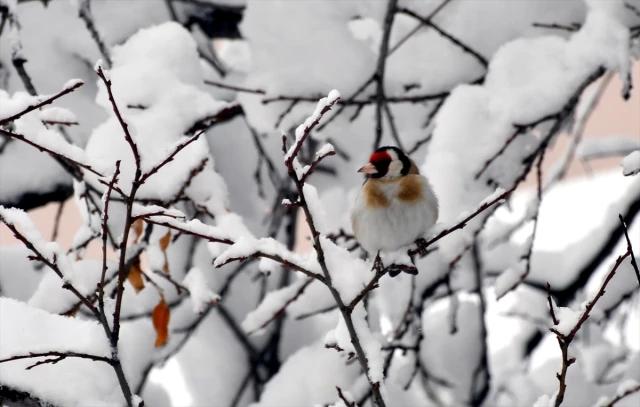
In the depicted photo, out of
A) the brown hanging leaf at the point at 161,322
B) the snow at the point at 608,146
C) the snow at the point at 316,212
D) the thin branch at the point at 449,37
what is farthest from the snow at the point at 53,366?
the snow at the point at 608,146

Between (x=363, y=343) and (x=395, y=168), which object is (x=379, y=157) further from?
(x=363, y=343)

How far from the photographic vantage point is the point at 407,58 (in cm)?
300

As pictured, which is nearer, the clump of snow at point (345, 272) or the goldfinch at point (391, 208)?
the clump of snow at point (345, 272)

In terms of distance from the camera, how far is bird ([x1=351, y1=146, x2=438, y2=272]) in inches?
85.1

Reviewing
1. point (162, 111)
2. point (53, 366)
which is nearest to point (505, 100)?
point (162, 111)

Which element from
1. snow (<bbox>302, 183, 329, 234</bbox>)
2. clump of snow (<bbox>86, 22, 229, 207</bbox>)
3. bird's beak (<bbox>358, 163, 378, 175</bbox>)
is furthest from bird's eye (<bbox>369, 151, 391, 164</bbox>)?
snow (<bbox>302, 183, 329, 234</bbox>)

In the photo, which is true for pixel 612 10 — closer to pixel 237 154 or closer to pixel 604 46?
pixel 604 46

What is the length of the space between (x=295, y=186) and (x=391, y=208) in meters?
0.41

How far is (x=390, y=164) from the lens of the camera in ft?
7.49

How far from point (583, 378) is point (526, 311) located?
44 centimetres

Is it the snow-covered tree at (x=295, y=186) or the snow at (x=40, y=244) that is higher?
the snow-covered tree at (x=295, y=186)

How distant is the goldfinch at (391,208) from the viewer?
85.1 inches

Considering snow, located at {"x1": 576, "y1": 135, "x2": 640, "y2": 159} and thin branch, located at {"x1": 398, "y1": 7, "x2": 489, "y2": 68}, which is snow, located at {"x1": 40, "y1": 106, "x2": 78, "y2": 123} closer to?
thin branch, located at {"x1": 398, "y1": 7, "x2": 489, "y2": 68}

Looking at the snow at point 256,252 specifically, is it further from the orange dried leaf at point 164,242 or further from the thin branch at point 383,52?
the thin branch at point 383,52
